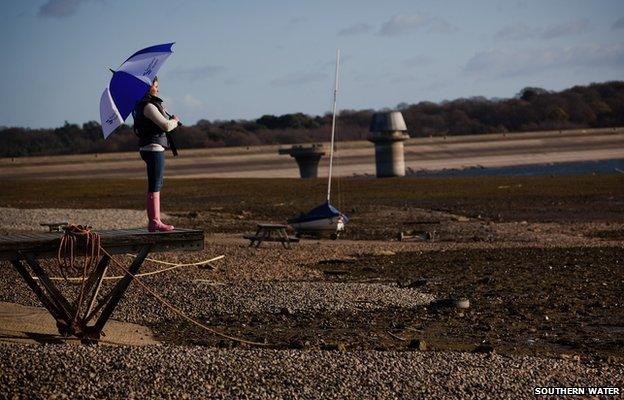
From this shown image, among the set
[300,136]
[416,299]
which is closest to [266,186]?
[416,299]

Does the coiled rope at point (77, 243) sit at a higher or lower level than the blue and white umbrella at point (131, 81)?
lower

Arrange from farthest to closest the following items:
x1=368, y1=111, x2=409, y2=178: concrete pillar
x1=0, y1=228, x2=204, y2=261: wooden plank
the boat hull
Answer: x1=368, y1=111, x2=409, y2=178: concrete pillar
the boat hull
x1=0, y1=228, x2=204, y2=261: wooden plank

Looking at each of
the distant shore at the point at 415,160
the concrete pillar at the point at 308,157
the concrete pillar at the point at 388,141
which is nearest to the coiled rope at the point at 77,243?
the concrete pillar at the point at 388,141

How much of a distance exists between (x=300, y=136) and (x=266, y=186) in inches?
2790

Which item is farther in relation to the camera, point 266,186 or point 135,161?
point 135,161

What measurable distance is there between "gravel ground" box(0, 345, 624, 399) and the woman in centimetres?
209

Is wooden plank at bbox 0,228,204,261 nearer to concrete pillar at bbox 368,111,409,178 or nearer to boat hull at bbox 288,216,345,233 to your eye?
boat hull at bbox 288,216,345,233

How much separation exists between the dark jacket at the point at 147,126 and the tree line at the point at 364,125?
98949mm

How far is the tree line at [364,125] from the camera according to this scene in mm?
121312

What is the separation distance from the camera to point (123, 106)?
13.2 meters

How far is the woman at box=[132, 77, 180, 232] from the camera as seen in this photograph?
13.2 metres

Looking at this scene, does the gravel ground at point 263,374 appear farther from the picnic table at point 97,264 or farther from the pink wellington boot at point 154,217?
the pink wellington boot at point 154,217

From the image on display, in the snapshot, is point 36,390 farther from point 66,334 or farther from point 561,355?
point 561,355

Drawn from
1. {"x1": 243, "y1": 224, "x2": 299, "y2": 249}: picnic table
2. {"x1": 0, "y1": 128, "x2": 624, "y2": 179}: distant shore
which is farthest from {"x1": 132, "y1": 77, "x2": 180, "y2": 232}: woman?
{"x1": 0, "y1": 128, "x2": 624, "y2": 179}: distant shore
